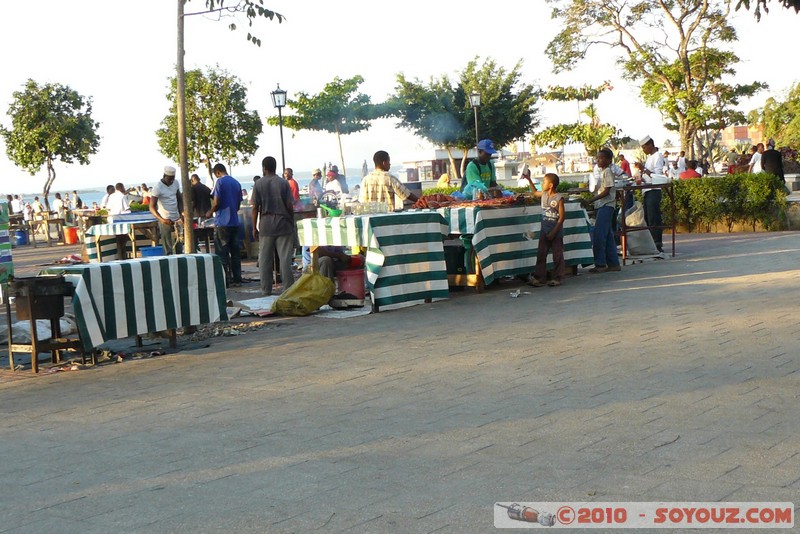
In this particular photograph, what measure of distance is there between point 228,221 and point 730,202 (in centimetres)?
1094

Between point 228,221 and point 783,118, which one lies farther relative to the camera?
point 783,118

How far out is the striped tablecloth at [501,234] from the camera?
12227 mm

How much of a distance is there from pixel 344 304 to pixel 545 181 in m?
3.35

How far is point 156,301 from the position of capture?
9258 millimetres

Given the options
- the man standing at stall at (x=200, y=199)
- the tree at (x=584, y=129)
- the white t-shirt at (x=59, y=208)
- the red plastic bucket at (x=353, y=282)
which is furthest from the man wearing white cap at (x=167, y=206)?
the tree at (x=584, y=129)

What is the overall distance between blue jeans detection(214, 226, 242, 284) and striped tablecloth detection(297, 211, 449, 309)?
3326 millimetres

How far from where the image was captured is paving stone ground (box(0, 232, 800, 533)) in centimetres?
454

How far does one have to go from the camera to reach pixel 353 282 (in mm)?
11812

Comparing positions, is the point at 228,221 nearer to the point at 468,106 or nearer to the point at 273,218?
the point at 273,218

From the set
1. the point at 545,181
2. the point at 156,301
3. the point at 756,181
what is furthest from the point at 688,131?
the point at 156,301

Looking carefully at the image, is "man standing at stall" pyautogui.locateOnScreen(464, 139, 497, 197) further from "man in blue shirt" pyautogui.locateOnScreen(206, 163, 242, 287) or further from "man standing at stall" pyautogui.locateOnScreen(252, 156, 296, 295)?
"man in blue shirt" pyautogui.locateOnScreen(206, 163, 242, 287)

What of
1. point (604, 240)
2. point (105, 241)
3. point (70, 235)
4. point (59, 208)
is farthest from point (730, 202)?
point (59, 208)

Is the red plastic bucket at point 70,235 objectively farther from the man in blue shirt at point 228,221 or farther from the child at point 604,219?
the child at point 604,219

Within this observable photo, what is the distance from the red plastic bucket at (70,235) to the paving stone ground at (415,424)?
78.5 feet
